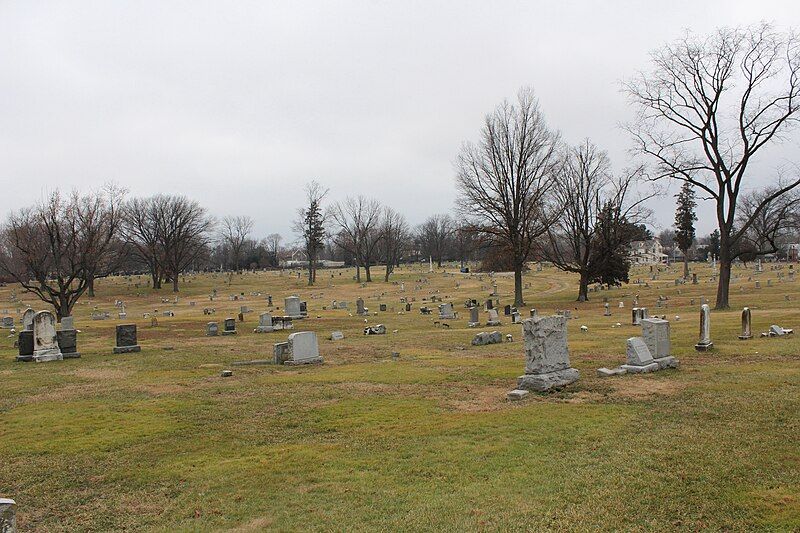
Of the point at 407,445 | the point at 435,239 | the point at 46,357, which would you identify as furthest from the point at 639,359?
the point at 435,239

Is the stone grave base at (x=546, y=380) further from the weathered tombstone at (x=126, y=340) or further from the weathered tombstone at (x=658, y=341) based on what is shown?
the weathered tombstone at (x=126, y=340)

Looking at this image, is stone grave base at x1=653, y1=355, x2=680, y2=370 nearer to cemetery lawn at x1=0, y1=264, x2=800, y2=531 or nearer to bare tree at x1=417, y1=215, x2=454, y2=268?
cemetery lawn at x1=0, y1=264, x2=800, y2=531

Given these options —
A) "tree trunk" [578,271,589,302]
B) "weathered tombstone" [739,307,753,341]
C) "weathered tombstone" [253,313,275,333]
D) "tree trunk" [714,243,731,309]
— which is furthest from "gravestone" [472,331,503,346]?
"tree trunk" [578,271,589,302]

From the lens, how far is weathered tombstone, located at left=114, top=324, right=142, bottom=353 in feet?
72.3

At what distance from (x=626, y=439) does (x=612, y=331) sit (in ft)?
51.3

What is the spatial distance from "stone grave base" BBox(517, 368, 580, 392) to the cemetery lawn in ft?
0.87

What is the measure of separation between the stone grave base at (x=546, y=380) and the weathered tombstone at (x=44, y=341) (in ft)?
53.8

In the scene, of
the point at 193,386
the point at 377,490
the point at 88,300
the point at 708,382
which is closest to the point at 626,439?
the point at 377,490

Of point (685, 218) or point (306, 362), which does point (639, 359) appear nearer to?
Result: point (306, 362)

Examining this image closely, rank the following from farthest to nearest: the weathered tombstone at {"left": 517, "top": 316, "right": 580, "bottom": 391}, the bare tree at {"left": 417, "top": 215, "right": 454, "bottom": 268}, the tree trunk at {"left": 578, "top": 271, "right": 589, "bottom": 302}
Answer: the bare tree at {"left": 417, "top": 215, "right": 454, "bottom": 268} → the tree trunk at {"left": 578, "top": 271, "right": 589, "bottom": 302} → the weathered tombstone at {"left": 517, "top": 316, "right": 580, "bottom": 391}

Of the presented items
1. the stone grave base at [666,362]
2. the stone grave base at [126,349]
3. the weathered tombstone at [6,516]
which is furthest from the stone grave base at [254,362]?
the weathered tombstone at [6,516]

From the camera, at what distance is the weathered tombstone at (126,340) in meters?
22.0

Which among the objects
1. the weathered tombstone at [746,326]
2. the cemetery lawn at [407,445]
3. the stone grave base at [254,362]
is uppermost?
the weathered tombstone at [746,326]

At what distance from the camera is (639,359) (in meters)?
13.8
